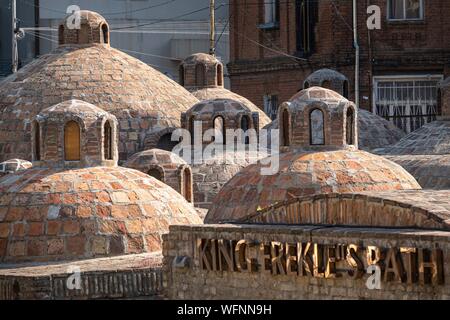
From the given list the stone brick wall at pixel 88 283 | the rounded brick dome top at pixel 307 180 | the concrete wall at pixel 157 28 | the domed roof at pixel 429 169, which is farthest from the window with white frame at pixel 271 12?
the stone brick wall at pixel 88 283

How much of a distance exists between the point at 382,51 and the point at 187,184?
66.4ft

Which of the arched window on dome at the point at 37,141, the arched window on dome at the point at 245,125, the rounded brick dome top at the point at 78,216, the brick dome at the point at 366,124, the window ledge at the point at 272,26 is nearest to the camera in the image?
the rounded brick dome top at the point at 78,216

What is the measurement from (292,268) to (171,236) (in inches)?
141

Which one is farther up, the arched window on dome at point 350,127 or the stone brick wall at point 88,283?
the arched window on dome at point 350,127

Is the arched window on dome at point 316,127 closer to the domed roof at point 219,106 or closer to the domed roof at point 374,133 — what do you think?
the domed roof at point 219,106

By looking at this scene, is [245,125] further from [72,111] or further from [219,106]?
[72,111]

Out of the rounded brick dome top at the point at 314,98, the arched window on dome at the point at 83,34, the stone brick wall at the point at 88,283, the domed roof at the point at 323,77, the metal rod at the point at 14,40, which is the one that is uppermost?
the metal rod at the point at 14,40

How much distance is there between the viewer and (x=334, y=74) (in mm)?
57812

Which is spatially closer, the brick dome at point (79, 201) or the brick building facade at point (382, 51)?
the brick dome at point (79, 201)

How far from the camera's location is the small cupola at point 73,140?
41531mm

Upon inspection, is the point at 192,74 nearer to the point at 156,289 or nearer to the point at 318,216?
the point at 156,289

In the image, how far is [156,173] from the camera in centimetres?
4747

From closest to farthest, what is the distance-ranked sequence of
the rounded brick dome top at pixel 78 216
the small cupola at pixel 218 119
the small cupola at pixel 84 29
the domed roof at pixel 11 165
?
the rounded brick dome top at pixel 78 216, the domed roof at pixel 11 165, the small cupola at pixel 218 119, the small cupola at pixel 84 29

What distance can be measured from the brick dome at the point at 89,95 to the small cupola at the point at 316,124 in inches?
358
